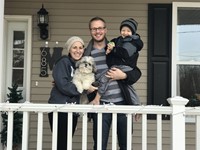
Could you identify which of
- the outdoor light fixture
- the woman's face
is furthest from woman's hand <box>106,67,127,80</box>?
the outdoor light fixture

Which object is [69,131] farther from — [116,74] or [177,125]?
[177,125]

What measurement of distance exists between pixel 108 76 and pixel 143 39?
2252 millimetres

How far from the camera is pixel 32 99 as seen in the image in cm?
586

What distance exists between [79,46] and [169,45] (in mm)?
2408

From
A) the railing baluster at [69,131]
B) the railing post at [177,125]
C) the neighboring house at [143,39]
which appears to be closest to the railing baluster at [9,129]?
the railing baluster at [69,131]

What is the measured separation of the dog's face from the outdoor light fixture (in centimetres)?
227

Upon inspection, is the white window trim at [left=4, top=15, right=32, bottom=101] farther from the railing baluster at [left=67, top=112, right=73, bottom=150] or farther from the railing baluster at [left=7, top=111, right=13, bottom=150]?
the railing baluster at [left=67, top=112, right=73, bottom=150]

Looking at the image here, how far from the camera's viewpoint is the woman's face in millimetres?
3723

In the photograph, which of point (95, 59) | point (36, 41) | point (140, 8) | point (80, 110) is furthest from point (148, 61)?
point (80, 110)

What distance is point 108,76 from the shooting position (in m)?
3.74

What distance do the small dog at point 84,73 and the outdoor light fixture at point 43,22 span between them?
2.26 metres

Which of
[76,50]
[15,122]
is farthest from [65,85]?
[15,122]

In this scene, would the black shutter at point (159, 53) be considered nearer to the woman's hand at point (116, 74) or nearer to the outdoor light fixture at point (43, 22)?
the outdoor light fixture at point (43, 22)

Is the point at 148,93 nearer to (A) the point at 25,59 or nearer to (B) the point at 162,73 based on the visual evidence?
(B) the point at 162,73
